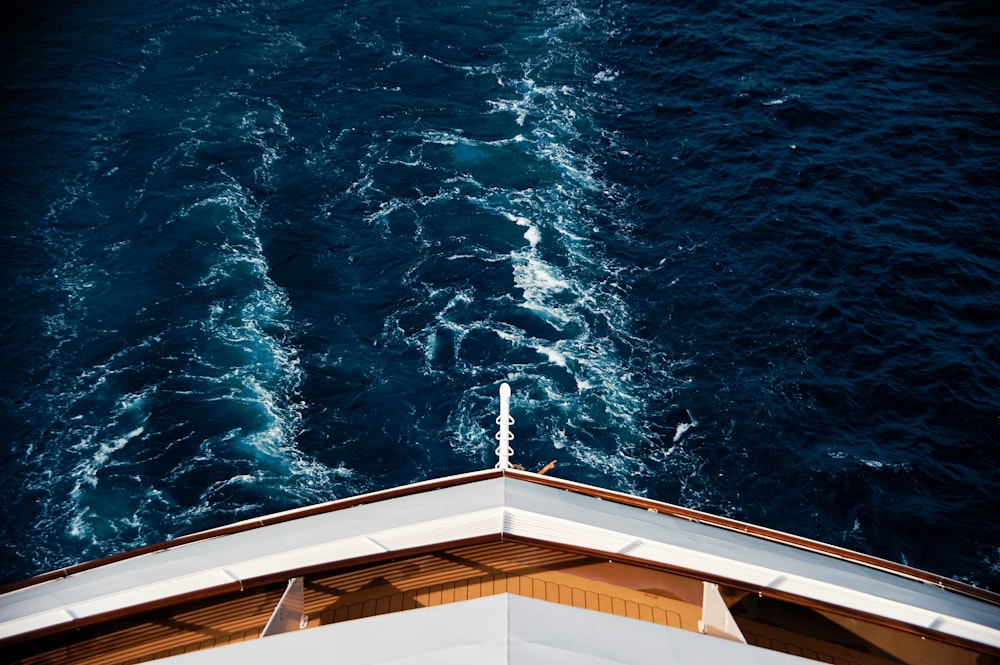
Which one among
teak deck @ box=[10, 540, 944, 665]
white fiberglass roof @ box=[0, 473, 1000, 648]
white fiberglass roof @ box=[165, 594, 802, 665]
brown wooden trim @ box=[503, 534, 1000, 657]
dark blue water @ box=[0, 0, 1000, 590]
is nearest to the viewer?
white fiberglass roof @ box=[165, 594, 802, 665]

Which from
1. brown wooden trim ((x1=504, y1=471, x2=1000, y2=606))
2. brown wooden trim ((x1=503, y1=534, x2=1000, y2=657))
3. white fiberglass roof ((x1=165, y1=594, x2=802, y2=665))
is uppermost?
brown wooden trim ((x1=504, y1=471, x2=1000, y2=606))

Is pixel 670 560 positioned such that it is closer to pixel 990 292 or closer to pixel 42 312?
pixel 990 292

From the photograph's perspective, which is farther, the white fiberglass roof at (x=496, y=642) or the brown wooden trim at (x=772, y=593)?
the brown wooden trim at (x=772, y=593)

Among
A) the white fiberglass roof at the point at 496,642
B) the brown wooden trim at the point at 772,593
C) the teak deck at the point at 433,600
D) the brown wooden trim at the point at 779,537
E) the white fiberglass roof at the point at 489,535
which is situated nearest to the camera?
the white fiberglass roof at the point at 496,642

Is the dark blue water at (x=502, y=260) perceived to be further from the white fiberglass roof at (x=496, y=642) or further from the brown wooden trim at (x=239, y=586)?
the white fiberglass roof at (x=496, y=642)

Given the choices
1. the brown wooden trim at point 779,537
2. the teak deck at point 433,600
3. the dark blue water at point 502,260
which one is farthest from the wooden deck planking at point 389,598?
the dark blue water at point 502,260

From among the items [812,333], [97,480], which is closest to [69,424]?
[97,480]

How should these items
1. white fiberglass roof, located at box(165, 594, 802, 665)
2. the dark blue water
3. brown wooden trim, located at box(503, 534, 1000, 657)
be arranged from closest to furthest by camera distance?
1. white fiberglass roof, located at box(165, 594, 802, 665)
2. brown wooden trim, located at box(503, 534, 1000, 657)
3. the dark blue water

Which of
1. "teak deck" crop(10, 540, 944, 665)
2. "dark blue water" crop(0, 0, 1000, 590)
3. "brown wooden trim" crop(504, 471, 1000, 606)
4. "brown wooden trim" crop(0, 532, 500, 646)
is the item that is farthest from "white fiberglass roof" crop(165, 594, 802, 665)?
"dark blue water" crop(0, 0, 1000, 590)

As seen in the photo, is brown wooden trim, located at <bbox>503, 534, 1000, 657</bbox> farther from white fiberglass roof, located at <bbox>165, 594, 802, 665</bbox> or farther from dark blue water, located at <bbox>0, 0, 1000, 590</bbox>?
dark blue water, located at <bbox>0, 0, 1000, 590</bbox>
